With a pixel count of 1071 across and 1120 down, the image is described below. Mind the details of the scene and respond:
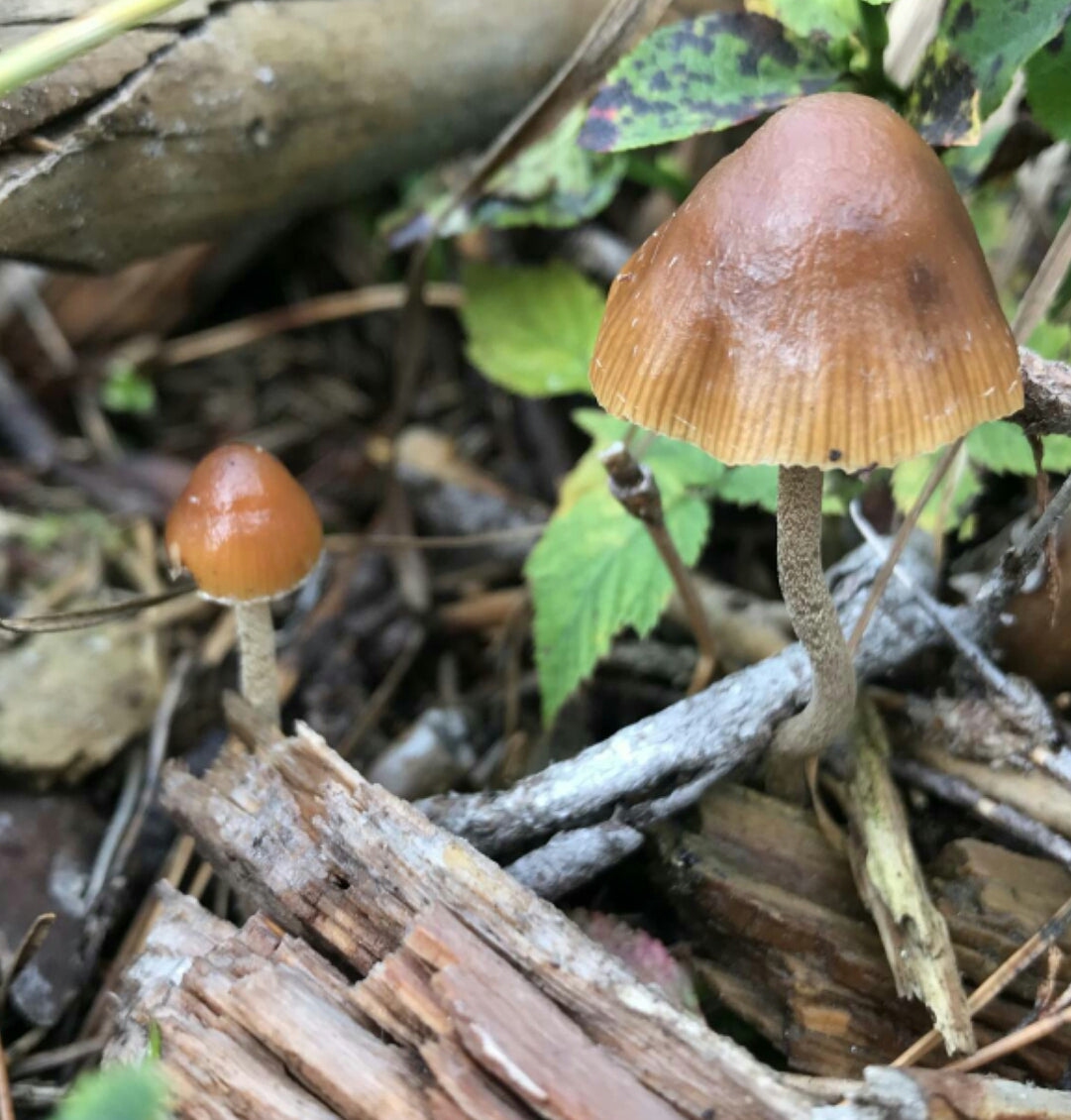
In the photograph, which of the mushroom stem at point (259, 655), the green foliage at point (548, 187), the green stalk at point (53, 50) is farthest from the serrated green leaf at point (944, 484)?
the green stalk at point (53, 50)

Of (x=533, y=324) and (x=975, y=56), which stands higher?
(x=975, y=56)

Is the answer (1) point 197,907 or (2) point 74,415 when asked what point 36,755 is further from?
(2) point 74,415

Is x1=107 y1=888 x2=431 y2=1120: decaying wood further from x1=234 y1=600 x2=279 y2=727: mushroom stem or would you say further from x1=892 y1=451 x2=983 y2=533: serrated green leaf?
x1=892 y1=451 x2=983 y2=533: serrated green leaf

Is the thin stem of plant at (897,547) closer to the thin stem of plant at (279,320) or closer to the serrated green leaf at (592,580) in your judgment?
the serrated green leaf at (592,580)

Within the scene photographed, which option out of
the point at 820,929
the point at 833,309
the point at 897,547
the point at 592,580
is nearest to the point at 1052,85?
the point at 897,547

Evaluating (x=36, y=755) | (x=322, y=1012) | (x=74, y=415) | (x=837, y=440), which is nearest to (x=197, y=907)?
(x=322, y=1012)

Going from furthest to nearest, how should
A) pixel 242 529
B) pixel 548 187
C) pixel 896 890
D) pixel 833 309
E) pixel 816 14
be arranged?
pixel 548 187
pixel 242 529
pixel 816 14
pixel 896 890
pixel 833 309

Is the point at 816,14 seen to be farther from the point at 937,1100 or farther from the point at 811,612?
the point at 937,1100
